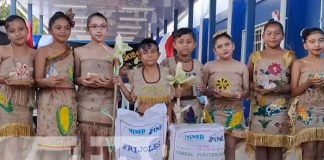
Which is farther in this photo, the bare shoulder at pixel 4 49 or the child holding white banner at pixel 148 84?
the child holding white banner at pixel 148 84

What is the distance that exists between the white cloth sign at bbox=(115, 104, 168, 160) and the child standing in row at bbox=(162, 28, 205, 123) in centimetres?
54

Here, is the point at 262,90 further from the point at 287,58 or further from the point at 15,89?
the point at 15,89

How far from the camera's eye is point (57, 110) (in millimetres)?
4094

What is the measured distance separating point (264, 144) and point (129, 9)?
1104 cm

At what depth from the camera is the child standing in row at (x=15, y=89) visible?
13.4ft

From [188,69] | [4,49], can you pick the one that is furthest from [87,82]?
[188,69]

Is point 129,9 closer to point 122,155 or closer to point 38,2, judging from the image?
point 38,2

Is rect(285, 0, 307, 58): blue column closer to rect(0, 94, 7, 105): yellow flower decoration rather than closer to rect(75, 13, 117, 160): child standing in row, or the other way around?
rect(75, 13, 117, 160): child standing in row

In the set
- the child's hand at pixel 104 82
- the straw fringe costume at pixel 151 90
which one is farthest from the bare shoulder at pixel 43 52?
the straw fringe costume at pixel 151 90

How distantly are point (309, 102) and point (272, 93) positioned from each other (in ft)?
1.09

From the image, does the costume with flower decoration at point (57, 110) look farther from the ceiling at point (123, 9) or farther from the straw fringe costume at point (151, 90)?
the ceiling at point (123, 9)

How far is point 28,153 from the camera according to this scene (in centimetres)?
421

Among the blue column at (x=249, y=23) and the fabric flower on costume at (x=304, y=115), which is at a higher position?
the blue column at (x=249, y=23)

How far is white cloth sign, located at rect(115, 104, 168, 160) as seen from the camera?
3.93 metres
